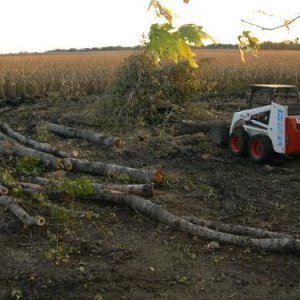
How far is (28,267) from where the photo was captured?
216 inches

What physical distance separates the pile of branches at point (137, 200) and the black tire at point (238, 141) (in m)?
3.27

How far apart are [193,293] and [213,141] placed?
7802 millimetres

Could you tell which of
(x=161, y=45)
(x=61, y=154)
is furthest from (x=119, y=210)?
(x=161, y=45)

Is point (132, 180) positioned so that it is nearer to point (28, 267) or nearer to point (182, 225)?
point (182, 225)

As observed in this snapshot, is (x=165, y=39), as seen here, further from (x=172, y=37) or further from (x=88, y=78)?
(x=88, y=78)

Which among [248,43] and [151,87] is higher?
[248,43]

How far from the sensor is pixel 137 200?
730 cm

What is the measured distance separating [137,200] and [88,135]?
18.4ft

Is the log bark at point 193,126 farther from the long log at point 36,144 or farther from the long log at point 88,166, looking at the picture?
the long log at point 88,166

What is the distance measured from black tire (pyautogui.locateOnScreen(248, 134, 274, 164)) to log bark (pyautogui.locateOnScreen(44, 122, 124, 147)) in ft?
9.30

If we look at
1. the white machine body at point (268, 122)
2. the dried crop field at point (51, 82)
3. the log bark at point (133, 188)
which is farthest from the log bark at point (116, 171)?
the dried crop field at point (51, 82)

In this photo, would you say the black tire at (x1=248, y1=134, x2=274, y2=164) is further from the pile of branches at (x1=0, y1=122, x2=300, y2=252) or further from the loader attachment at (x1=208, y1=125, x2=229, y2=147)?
the pile of branches at (x1=0, y1=122, x2=300, y2=252)

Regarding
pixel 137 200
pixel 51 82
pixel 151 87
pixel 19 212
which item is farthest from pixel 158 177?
pixel 51 82

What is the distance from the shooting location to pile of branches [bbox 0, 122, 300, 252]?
6.08 metres
